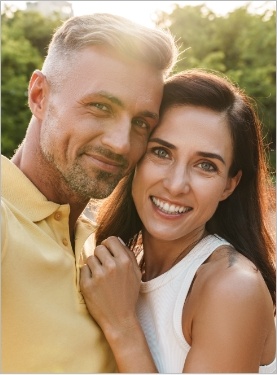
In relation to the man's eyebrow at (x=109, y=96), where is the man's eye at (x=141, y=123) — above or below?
below

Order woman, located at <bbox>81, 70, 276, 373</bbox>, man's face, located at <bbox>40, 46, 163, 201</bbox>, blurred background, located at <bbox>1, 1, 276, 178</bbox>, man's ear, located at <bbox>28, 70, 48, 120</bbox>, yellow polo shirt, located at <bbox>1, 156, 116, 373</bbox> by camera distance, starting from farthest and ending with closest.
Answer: blurred background, located at <bbox>1, 1, 276, 178</bbox>, man's ear, located at <bbox>28, 70, 48, 120</bbox>, man's face, located at <bbox>40, 46, 163, 201</bbox>, woman, located at <bbox>81, 70, 276, 373</bbox>, yellow polo shirt, located at <bbox>1, 156, 116, 373</bbox>

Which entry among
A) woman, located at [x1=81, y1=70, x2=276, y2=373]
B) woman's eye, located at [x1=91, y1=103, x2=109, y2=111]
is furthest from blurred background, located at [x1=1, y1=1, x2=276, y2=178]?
woman's eye, located at [x1=91, y1=103, x2=109, y2=111]

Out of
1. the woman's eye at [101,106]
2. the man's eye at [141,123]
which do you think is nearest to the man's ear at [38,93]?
the woman's eye at [101,106]

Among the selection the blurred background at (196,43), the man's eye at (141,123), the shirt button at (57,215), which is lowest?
the blurred background at (196,43)

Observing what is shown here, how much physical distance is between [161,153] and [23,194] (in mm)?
473

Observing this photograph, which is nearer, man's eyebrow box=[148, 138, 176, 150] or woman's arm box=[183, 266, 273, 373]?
woman's arm box=[183, 266, 273, 373]

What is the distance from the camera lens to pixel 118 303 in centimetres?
195

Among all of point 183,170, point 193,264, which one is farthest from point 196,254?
point 183,170

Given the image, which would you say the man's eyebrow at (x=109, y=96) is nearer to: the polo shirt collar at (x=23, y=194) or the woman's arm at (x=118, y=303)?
the polo shirt collar at (x=23, y=194)

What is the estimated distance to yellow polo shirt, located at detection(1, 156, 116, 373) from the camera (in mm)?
1743

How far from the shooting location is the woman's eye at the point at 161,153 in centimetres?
210

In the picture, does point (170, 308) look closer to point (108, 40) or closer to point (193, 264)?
point (193, 264)

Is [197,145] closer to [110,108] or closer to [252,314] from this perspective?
[110,108]

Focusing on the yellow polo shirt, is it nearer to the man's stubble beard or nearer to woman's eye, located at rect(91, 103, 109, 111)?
the man's stubble beard
